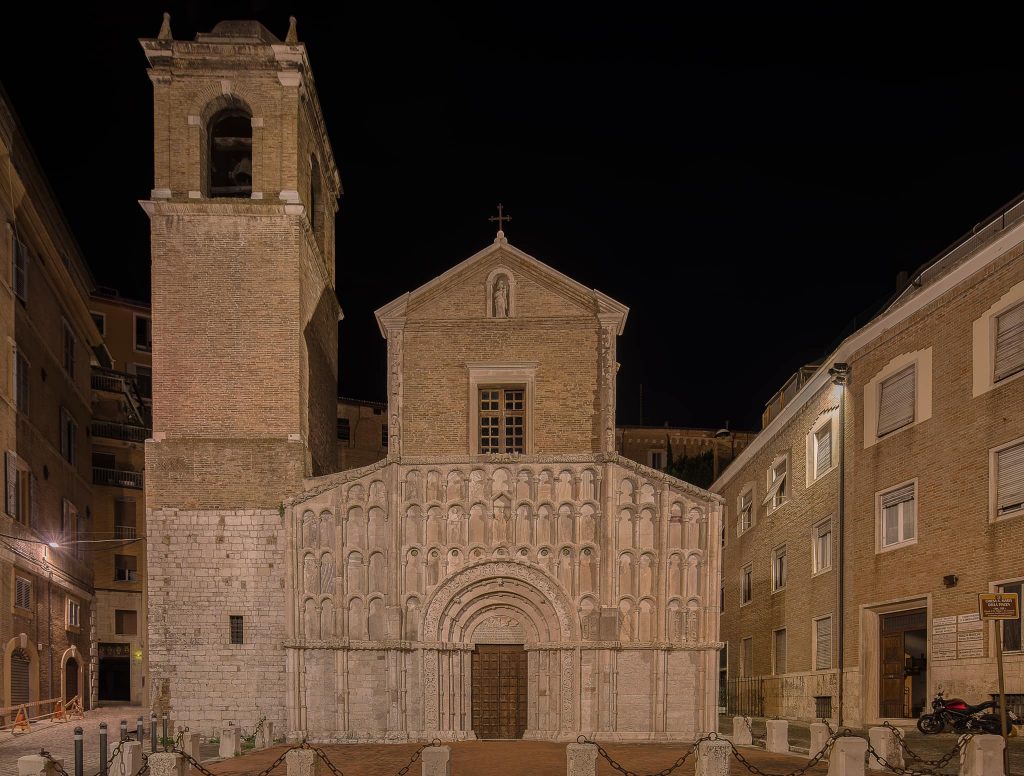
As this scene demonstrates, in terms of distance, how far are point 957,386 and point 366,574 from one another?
557 inches

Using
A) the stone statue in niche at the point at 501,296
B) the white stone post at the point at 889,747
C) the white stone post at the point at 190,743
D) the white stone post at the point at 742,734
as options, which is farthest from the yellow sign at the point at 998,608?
the stone statue in niche at the point at 501,296

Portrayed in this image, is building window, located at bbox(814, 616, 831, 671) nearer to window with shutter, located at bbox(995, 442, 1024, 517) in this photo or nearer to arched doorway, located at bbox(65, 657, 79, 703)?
window with shutter, located at bbox(995, 442, 1024, 517)

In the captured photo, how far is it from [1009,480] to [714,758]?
839 centimetres

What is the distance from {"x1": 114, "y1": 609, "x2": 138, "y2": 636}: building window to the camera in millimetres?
46406

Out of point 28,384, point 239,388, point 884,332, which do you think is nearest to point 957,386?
point 884,332

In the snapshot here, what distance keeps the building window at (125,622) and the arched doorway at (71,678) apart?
8529 mm

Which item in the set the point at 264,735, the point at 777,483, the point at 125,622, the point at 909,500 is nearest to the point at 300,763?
the point at 264,735

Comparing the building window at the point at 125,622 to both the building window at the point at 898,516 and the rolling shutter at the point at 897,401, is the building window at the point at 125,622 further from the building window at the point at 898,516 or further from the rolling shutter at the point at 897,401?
the rolling shutter at the point at 897,401

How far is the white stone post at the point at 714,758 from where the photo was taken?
→ 15.7 m

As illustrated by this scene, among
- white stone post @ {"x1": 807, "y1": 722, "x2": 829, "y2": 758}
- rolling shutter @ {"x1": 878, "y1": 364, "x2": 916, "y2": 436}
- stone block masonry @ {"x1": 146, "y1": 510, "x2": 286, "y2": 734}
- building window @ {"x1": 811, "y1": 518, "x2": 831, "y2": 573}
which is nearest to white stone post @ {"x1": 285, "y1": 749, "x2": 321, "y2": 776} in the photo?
white stone post @ {"x1": 807, "y1": 722, "x2": 829, "y2": 758}

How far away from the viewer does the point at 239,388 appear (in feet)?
86.9

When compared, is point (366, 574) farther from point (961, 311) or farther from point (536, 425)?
point (961, 311)

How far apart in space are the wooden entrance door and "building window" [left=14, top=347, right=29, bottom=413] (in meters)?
16.1

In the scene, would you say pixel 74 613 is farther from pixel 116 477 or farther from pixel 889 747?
pixel 889 747
